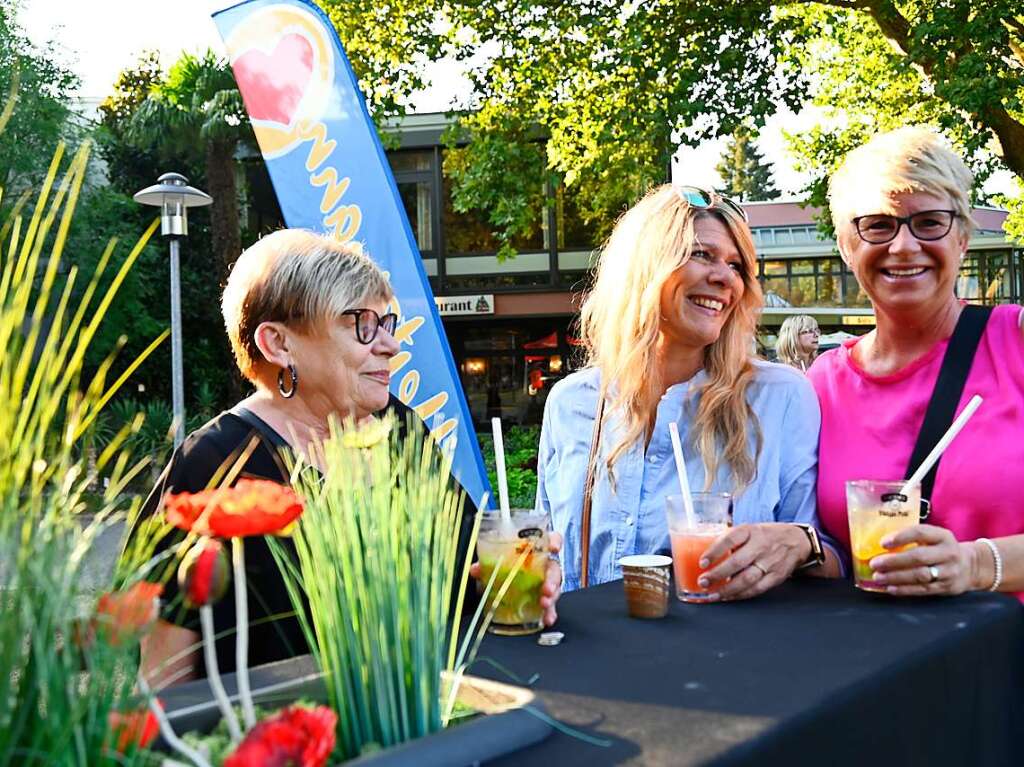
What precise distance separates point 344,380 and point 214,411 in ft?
56.7

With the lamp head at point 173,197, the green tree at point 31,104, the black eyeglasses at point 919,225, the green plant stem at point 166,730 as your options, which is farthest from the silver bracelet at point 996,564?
the green tree at point 31,104

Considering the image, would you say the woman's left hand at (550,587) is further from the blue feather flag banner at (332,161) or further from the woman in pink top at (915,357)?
the blue feather flag banner at (332,161)

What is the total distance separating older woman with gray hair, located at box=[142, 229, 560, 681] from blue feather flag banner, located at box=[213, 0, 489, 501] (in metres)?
3.15

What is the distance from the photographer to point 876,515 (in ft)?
5.49

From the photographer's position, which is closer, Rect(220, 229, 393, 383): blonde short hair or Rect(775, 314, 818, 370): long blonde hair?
Rect(220, 229, 393, 383): blonde short hair

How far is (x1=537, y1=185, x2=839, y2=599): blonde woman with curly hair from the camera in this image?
7.20 feet

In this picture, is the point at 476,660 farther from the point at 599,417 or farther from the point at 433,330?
the point at 433,330

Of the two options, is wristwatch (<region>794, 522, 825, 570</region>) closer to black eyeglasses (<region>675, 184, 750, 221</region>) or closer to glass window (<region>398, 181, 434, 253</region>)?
black eyeglasses (<region>675, 184, 750, 221</region>)

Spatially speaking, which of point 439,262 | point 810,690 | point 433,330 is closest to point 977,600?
point 810,690

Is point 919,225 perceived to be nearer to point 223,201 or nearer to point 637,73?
point 637,73

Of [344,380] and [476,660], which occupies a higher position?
[344,380]

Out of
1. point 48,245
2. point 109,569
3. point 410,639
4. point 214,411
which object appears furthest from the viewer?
point 214,411

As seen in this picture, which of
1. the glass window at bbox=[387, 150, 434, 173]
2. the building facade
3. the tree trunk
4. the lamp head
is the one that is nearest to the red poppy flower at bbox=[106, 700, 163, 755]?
the lamp head

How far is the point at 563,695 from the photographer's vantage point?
118 cm
